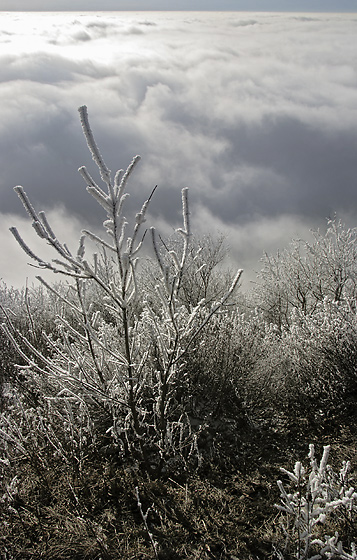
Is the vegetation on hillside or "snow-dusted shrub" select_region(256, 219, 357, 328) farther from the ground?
"snow-dusted shrub" select_region(256, 219, 357, 328)

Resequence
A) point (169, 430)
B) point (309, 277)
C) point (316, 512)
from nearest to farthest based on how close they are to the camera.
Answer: point (316, 512) → point (169, 430) → point (309, 277)

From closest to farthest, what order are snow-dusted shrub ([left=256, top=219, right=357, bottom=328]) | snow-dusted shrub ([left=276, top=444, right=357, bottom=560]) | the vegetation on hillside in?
snow-dusted shrub ([left=276, top=444, right=357, bottom=560]) < the vegetation on hillside < snow-dusted shrub ([left=256, top=219, right=357, bottom=328])

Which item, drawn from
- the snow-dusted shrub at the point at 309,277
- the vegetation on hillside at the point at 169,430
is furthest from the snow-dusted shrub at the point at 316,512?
the snow-dusted shrub at the point at 309,277

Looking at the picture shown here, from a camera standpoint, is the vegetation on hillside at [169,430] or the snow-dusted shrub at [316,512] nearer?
the snow-dusted shrub at [316,512]

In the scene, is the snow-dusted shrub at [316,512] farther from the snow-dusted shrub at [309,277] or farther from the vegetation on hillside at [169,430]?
the snow-dusted shrub at [309,277]

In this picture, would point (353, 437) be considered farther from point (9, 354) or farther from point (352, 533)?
point (9, 354)

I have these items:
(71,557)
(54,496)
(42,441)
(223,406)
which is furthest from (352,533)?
(42,441)

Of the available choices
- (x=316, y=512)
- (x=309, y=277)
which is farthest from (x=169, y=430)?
(x=309, y=277)

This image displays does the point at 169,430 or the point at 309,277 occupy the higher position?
the point at 309,277

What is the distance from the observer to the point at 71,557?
11.5ft

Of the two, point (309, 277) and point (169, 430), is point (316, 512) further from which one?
point (309, 277)

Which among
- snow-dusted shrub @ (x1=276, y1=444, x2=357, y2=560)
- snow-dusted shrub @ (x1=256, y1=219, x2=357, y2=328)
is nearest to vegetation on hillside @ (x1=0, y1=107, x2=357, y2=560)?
snow-dusted shrub @ (x1=276, y1=444, x2=357, y2=560)

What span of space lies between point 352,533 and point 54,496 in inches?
129

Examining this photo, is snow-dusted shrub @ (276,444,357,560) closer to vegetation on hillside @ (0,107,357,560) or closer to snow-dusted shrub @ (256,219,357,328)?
vegetation on hillside @ (0,107,357,560)
